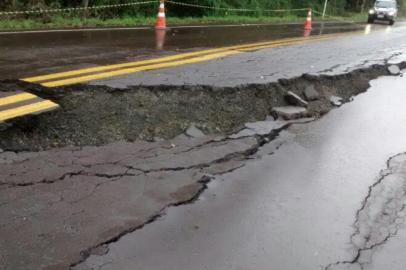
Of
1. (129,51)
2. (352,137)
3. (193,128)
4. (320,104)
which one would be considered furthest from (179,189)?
(129,51)

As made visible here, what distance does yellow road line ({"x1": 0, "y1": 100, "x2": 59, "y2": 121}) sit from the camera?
487 centimetres

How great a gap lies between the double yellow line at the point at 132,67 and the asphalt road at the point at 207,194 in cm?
9

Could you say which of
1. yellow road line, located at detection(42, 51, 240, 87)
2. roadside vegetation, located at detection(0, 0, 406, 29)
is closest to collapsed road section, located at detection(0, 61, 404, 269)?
yellow road line, located at detection(42, 51, 240, 87)

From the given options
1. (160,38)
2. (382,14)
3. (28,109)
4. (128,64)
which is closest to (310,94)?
(128,64)

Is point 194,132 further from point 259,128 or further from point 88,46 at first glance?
point 88,46

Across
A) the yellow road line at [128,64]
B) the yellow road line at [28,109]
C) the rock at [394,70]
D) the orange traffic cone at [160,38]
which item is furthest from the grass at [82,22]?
the rock at [394,70]

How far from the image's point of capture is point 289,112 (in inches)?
261

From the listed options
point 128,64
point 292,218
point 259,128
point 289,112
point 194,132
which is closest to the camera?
point 292,218

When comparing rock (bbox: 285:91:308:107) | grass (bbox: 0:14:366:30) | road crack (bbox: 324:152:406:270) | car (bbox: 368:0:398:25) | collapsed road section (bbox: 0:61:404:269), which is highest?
car (bbox: 368:0:398:25)

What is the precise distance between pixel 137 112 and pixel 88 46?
4.43 m

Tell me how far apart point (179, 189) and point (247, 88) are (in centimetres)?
335

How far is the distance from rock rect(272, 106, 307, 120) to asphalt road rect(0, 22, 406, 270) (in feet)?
0.89

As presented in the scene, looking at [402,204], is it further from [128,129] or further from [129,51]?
[129,51]

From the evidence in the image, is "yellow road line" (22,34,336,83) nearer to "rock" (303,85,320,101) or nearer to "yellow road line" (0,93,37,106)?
"yellow road line" (0,93,37,106)
